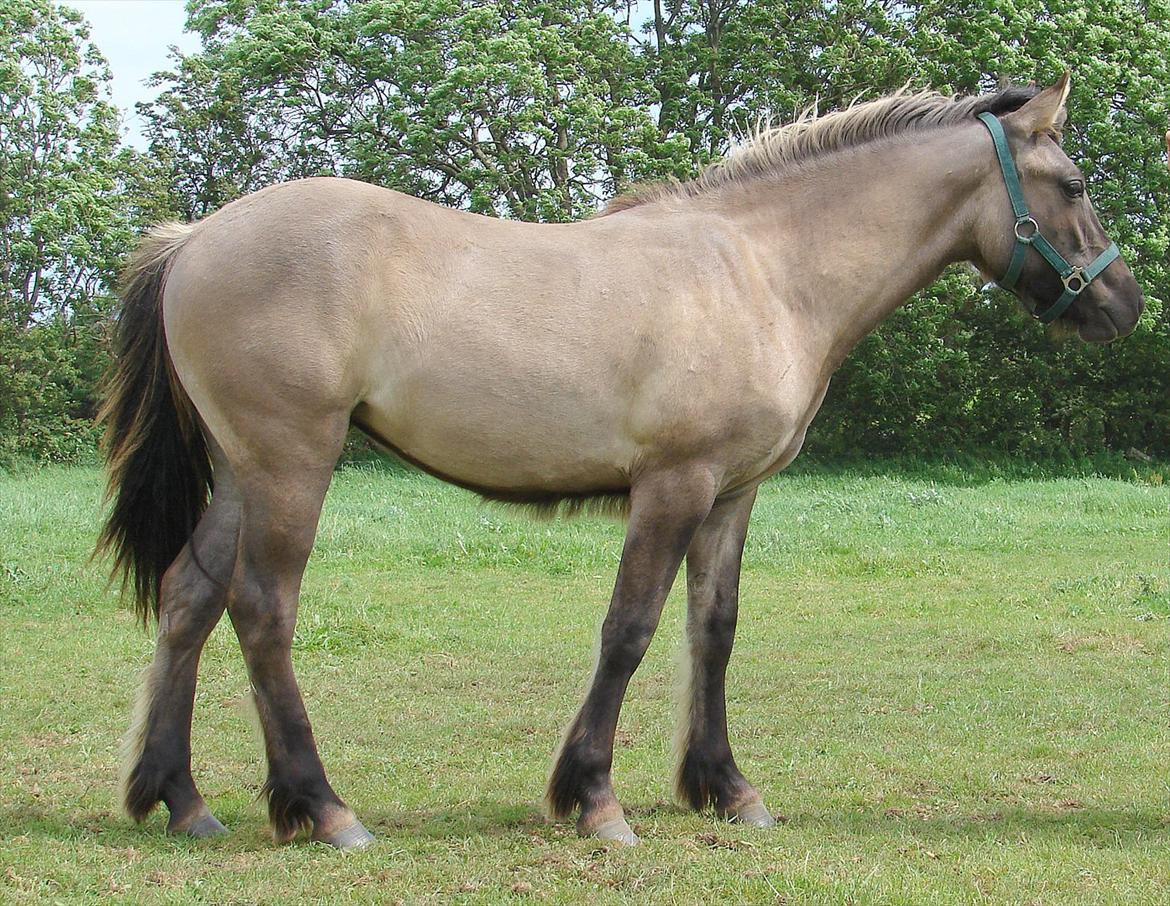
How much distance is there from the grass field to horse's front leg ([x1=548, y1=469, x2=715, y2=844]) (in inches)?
6.3

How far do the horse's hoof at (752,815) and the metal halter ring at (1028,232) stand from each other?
240cm

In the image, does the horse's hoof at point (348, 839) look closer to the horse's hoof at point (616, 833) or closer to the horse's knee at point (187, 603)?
the horse's hoof at point (616, 833)

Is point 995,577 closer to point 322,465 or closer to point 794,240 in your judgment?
point 794,240

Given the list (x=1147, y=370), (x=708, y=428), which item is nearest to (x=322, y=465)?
(x=708, y=428)

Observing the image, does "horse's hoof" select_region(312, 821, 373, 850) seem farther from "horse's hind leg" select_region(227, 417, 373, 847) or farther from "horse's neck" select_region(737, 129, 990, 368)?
"horse's neck" select_region(737, 129, 990, 368)

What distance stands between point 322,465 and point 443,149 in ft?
68.1

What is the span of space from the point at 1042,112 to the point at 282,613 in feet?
11.2

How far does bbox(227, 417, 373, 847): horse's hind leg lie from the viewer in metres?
3.99

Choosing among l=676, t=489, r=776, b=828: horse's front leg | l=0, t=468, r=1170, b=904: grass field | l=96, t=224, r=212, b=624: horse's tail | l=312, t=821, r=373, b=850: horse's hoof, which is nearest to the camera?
l=0, t=468, r=1170, b=904: grass field

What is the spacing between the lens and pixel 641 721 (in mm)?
6266

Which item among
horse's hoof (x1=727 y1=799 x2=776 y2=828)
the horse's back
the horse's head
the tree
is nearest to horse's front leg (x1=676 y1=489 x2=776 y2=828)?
horse's hoof (x1=727 y1=799 x2=776 y2=828)

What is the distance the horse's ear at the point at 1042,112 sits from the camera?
458cm

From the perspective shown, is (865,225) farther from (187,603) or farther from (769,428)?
(187,603)

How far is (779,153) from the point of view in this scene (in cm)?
477
